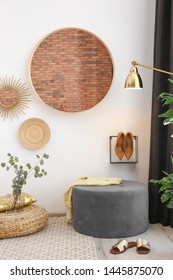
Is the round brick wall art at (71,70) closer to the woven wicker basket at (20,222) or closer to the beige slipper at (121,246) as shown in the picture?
the woven wicker basket at (20,222)

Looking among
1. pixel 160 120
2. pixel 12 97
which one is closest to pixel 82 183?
pixel 160 120

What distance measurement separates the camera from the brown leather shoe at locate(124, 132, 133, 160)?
12.5ft

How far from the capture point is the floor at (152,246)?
9.03 ft

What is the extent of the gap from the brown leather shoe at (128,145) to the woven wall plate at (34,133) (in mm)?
774

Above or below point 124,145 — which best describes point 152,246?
below

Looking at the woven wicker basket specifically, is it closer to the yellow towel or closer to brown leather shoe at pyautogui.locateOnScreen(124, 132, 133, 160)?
the yellow towel

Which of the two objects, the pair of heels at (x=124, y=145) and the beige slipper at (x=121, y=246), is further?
the pair of heels at (x=124, y=145)

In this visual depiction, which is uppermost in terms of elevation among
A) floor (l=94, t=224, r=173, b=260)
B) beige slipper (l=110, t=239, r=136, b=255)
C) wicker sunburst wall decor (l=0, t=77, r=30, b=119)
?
wicker sunburst wall decor (l=0, t=77, r=30, b=119)

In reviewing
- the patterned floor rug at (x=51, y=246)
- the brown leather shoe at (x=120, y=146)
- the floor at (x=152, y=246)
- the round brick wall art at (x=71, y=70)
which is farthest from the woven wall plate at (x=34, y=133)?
the floor at (x=152, y=246)

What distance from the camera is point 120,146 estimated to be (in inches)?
151

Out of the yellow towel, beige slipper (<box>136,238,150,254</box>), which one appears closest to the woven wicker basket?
the yellow towel

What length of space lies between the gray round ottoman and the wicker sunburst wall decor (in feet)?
3.57

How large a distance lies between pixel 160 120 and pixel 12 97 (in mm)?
1454

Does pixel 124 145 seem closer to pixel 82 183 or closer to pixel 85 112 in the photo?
pixel 85 112
